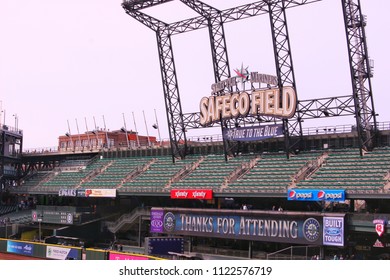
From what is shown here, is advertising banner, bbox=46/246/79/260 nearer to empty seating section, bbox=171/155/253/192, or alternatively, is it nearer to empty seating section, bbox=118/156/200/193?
empty seating section, bbox=118/156/200/193

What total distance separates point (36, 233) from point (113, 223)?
441 inches

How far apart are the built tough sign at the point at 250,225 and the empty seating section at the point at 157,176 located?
305 cm

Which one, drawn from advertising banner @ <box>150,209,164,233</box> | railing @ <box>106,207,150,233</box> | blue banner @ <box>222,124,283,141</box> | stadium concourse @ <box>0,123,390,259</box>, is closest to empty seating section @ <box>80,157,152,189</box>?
stadium concourse @ <box>0,123,390,259</box>

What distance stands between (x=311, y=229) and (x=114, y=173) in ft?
87.5

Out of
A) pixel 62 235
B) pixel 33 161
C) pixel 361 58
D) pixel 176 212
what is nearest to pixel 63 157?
pixel 33 161

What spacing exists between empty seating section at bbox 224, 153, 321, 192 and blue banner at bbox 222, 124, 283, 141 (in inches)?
87.8

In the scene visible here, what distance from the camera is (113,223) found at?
188 ft

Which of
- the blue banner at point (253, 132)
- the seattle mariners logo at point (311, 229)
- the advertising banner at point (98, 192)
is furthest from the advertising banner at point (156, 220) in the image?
the seattle mariners logo at point (311, 229)

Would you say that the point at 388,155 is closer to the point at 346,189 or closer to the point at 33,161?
the point at 346,189

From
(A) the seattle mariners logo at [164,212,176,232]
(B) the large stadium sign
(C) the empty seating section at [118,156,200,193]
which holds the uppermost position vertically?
(B) the large stadium sign

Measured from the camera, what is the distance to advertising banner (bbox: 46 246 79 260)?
152 ft

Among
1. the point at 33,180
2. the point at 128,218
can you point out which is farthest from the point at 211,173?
the point at 33,180

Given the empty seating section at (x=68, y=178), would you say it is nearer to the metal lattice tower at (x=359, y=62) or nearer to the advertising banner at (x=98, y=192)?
the advertising banner at (x=98, y=192)

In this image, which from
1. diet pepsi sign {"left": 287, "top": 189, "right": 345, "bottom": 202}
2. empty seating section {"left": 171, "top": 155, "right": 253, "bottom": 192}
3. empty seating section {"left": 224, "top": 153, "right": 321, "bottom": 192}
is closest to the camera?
diet pepsi sign {"left": 287, "top": 189, "right": 345, "bottom": 202}
